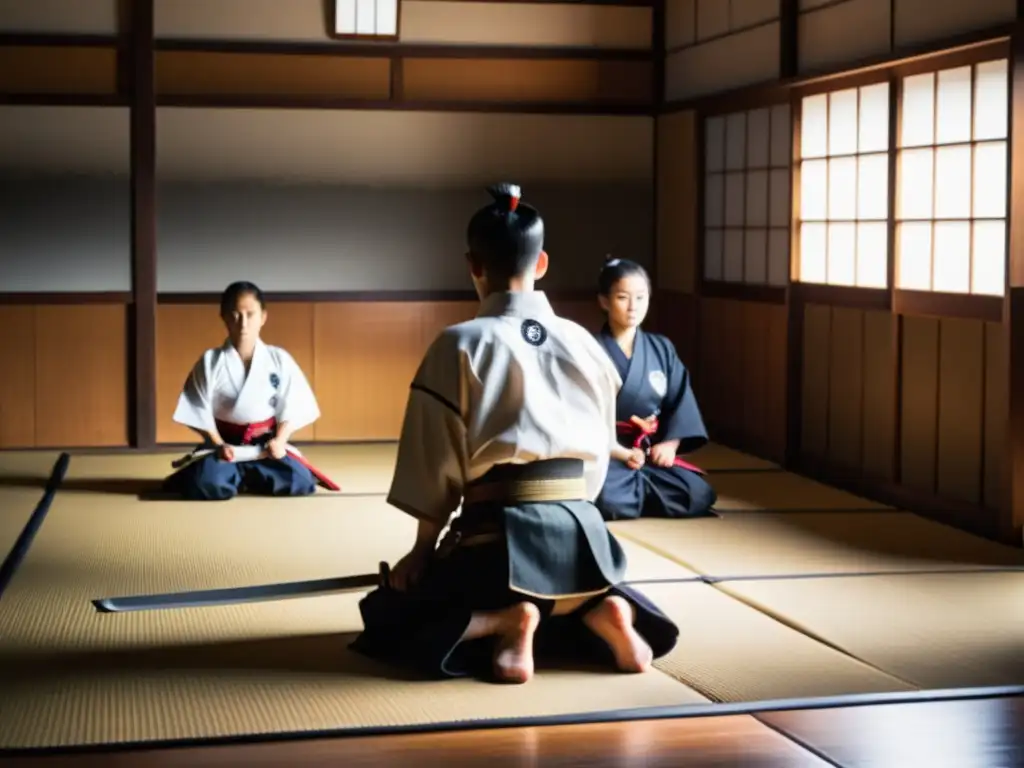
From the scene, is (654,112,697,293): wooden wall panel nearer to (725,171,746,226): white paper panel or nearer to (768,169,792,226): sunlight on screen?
(725,171,746,226): white paper panel

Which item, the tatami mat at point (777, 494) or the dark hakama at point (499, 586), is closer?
the dark hakama at point (499, 586)

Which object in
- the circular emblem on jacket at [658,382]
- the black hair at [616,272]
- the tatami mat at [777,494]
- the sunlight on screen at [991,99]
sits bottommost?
the tatami mat at [777,494]

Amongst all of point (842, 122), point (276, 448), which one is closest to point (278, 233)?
point (276, 448)

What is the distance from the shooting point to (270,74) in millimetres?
8008

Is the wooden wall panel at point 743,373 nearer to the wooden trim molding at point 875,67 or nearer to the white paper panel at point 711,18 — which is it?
the wooden trim molding at point 875,67

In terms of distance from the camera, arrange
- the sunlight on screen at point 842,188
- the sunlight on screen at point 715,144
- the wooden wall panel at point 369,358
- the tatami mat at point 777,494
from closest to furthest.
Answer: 1. the tatami mat at point 777,494
2. the sunlight on screen at point 842,188
3. the sunlight on screen at point 715,144
4. the wooden wall panel at point 369,358

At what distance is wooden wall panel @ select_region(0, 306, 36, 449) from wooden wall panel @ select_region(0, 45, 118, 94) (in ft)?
3.53

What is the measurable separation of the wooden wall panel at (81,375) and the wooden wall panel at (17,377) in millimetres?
30

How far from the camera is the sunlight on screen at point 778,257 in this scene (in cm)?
717

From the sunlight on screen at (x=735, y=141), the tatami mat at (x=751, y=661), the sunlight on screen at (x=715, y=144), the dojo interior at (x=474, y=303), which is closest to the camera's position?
the tatami mat at (x=751, y=661)

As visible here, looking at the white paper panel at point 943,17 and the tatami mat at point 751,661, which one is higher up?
the white paper panel at point 943,17

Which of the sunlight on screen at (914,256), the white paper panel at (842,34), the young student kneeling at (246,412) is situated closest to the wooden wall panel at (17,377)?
the young student kneeling at (246,412)

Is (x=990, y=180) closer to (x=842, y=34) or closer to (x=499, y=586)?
(x=842, y=34)

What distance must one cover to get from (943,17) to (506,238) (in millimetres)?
2734
